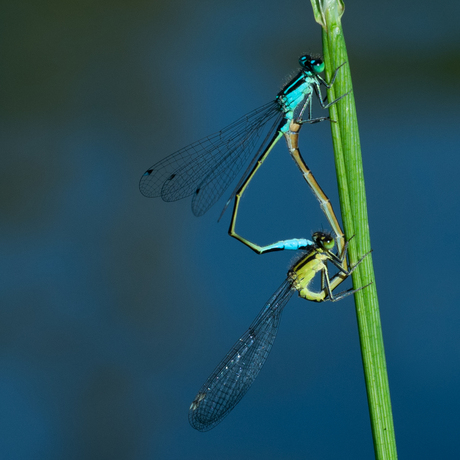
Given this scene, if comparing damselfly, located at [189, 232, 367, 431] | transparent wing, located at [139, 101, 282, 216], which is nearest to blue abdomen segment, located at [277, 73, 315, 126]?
transparent wing, located at [139, 101, 282, 216]

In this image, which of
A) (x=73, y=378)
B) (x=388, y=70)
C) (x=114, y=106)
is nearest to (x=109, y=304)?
(x=73, y=378)

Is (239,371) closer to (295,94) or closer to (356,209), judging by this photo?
(295,94)

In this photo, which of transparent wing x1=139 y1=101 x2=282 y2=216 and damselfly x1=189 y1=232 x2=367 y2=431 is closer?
damselfly x1=189 y1=232 x2=367 y2=431

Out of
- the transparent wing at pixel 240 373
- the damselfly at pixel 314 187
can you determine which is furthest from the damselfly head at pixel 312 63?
the transparent wing at pixel 240 373

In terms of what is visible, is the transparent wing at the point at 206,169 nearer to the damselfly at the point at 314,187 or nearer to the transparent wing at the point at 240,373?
the damselfly at the point at 314,187

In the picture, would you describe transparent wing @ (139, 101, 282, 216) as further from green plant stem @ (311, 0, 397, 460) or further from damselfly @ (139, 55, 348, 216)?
green plant stem @ (311, 0, 397, 460)

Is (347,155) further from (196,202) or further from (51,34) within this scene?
(51,34)

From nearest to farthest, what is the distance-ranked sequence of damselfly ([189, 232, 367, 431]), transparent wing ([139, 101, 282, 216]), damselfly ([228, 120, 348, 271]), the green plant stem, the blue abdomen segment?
1. the green plant stem
2. damselfly ([228, 120, 348, 271])
3. the blue abdomen segment
4. damselfly ([189, 232, 367, 431])
5. transparent wing ([139, 101, 282, 216])
